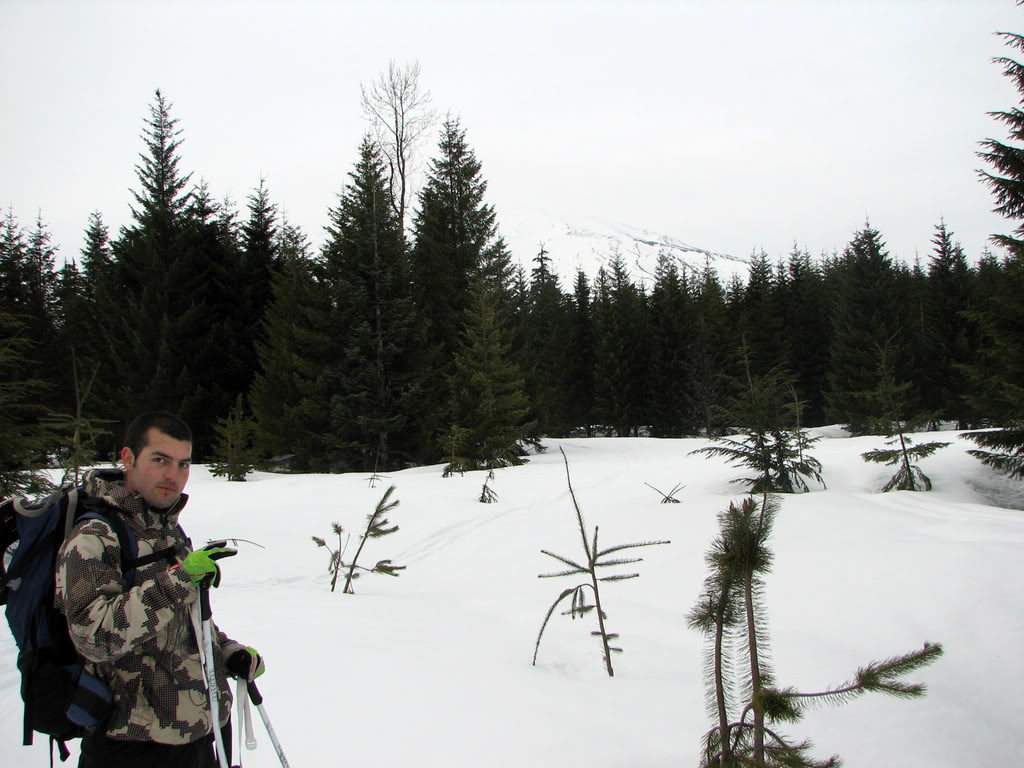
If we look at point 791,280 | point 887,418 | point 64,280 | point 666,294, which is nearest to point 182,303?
point 64,280

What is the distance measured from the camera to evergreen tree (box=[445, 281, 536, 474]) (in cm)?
1753

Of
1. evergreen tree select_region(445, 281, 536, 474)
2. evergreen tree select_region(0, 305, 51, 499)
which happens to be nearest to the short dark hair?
evergreen tree select_region(0, 305, 51, 499)

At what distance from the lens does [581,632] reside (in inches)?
207

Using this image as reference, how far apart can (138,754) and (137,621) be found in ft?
1.80

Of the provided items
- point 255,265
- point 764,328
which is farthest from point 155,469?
point 764,328

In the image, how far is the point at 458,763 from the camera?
2.85 meters

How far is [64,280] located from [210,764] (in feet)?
145

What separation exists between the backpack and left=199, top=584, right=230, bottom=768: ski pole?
285mm

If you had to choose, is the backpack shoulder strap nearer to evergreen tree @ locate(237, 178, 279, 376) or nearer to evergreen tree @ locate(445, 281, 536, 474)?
evergreen tree @ locate(445, 281, 536, 474)

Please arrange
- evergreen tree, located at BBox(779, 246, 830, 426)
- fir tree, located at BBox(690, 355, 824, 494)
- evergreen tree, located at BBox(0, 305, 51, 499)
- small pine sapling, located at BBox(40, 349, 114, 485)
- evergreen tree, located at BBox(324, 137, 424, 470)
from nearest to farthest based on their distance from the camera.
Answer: small pine sapling, located at BBox(40, 349, 114, 485) → evergreen tree, located at BBox(0, 305, 51, 499) → fir tree, located at BBox(690, 355, 824, 494) → evergreen tree, located at BBox(324, 137, 424, 470) → evergreen tree, located at BBox(779, 246, 830, 426)

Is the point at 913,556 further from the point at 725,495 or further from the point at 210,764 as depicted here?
the point at 210,764

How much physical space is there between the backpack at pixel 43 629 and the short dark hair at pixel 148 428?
A: 0.90 feet

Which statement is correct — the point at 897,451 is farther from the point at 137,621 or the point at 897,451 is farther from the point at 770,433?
the point at 137,621

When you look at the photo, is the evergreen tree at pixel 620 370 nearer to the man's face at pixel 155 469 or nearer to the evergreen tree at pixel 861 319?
the evergreen tree at pixel 861 319
